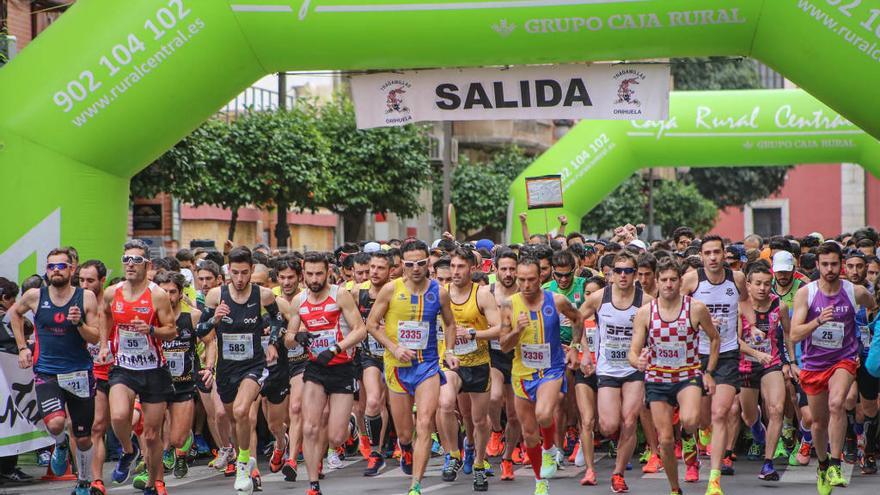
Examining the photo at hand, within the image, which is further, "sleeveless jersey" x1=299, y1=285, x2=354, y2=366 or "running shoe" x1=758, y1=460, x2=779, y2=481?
"running shoe" x1=758, y1=460, x2=779, y2=481

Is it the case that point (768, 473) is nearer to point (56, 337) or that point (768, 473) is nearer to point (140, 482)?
point (140, 482)

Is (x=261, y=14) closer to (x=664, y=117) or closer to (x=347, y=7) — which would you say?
(x=347, y=7)

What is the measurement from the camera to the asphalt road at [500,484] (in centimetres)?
1081

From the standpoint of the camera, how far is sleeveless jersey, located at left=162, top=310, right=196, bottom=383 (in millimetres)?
11430

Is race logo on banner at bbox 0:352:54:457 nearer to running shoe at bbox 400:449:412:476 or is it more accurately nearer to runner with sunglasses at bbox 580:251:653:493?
running shoe at bbox 400:449:412:476

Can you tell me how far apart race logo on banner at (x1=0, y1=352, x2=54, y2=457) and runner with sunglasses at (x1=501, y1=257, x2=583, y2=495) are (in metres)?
4.02

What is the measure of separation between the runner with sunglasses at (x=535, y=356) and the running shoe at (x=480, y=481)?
1.52 feet

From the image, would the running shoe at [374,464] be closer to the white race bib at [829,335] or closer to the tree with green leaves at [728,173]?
the white race bib at [829,335]

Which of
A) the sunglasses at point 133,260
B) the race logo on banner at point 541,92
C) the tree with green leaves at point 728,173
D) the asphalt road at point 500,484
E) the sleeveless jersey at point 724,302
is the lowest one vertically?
the asphalt road at point 500,484

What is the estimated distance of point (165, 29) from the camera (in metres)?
11.8

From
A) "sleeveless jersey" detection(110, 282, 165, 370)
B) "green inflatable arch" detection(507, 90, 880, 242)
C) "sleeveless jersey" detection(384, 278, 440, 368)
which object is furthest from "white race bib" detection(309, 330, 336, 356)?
"green inflatable arch" detection(507, 90, 880, 242)

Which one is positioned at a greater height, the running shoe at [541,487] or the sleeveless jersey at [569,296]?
the sleeveless jersey at [569,296]

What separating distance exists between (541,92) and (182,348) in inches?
153

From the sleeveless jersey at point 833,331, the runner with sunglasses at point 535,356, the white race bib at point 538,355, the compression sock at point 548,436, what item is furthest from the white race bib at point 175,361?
the sleeveless jersey at point 833,331
